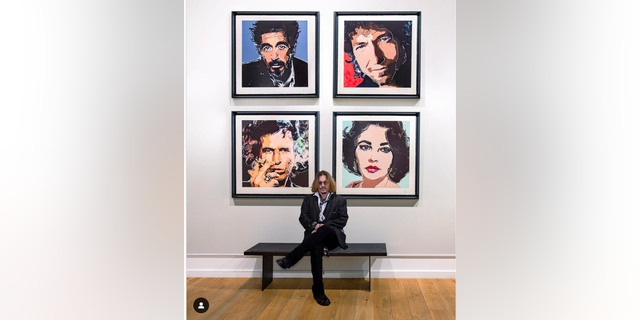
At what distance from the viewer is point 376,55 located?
4.02 m

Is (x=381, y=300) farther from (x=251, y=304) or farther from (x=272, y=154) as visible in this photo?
(x=272, y=154)

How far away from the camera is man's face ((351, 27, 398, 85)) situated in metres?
4.02

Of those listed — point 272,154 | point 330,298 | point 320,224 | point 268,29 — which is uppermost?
point 268,29

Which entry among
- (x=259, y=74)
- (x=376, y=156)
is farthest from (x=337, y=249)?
(x=259, y=74)

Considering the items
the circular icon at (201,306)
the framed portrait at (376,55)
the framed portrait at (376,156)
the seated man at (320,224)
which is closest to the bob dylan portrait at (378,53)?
the framed portrait at (376,55)

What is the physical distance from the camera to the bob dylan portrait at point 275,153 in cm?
402

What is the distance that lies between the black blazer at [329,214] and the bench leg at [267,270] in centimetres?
51

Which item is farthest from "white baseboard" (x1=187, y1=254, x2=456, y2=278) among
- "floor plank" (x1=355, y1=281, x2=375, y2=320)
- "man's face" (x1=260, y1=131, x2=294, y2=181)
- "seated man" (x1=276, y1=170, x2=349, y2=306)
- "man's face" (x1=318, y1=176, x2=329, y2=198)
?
"man's face" (x1=260, y1=131, x2=294, y2=181)

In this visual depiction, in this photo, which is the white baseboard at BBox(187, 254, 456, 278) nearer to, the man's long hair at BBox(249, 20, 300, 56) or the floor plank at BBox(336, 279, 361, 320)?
the floor plank at BBox(336, 279, 361, 320)

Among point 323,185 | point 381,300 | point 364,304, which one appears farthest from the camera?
point 323,185

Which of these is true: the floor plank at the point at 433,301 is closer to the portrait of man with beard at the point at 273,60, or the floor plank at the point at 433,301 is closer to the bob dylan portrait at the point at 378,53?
the bob dylan portrait at the point at 378,53

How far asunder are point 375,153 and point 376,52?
41.7 inches

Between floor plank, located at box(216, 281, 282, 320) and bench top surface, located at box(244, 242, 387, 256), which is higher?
bench top surface, located at box(244, 242, 387, 256)
